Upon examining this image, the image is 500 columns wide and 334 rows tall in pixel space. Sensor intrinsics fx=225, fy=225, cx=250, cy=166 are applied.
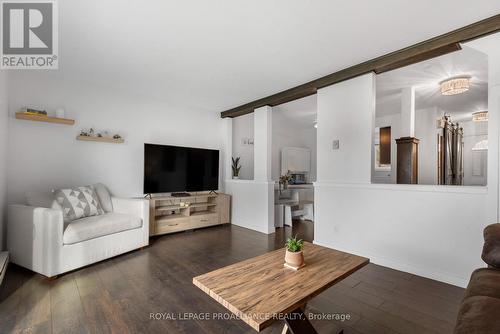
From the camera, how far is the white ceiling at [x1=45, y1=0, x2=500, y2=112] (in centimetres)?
177

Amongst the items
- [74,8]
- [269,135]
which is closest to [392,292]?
[269,135]

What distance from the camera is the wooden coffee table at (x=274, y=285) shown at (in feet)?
3.25

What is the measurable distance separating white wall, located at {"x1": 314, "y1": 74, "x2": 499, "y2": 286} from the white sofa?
2631 millimetres

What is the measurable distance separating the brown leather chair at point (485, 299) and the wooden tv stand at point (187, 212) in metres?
3.55

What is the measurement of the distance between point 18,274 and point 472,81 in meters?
6.18

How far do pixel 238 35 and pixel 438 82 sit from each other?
3138 mm

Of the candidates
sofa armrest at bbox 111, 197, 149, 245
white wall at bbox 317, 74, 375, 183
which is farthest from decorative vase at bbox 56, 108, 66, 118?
white wall at bbox 317, 74, 375, 183

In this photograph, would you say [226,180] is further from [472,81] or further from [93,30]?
[472,81]

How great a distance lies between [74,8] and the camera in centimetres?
178

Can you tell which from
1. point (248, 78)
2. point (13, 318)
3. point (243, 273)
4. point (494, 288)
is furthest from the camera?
point (248, 78)

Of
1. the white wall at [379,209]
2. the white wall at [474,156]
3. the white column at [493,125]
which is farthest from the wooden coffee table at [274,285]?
the white wall at [474,156]

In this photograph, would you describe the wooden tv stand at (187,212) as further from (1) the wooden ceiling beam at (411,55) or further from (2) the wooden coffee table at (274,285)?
(2) the wooden coffee table at (274,285)

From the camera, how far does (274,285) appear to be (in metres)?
1.21

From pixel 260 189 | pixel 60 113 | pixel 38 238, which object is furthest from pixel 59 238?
pixel 260 189
